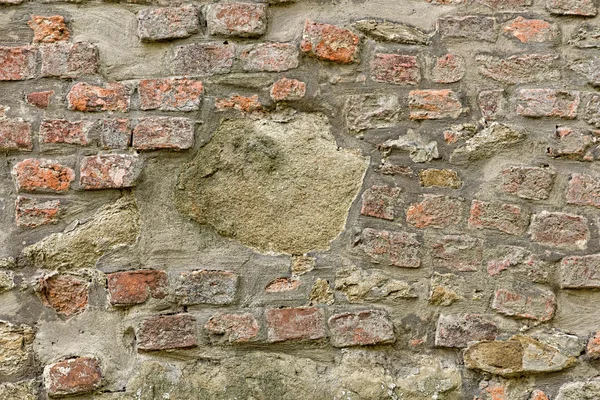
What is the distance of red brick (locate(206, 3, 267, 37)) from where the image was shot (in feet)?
6.13

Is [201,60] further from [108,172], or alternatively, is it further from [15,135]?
[15,135]

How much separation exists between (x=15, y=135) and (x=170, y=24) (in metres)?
0.48

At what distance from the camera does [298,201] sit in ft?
6.11

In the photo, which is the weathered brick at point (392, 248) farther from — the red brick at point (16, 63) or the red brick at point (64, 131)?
the red brick at point (16, 63)

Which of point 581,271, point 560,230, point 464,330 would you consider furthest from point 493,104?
point 464,330

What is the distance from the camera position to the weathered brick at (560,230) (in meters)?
1.83

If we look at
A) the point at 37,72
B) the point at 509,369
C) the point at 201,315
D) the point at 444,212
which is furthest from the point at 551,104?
the point at 37,72

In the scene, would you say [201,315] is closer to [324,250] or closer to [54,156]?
[324,250]

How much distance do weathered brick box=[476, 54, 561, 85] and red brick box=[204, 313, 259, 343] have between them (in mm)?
877

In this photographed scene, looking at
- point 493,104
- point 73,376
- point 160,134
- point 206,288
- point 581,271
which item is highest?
point 493,104

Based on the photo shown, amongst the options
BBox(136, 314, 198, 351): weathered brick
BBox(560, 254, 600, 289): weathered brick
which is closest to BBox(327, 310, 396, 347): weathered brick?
BBox(136, 314, 198, 351): weathered brick

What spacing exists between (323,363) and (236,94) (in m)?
0.72

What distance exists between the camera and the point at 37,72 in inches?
73.0

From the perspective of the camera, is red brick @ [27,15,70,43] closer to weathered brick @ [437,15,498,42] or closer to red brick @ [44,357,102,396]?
red brick @ [44,357,102,396]
